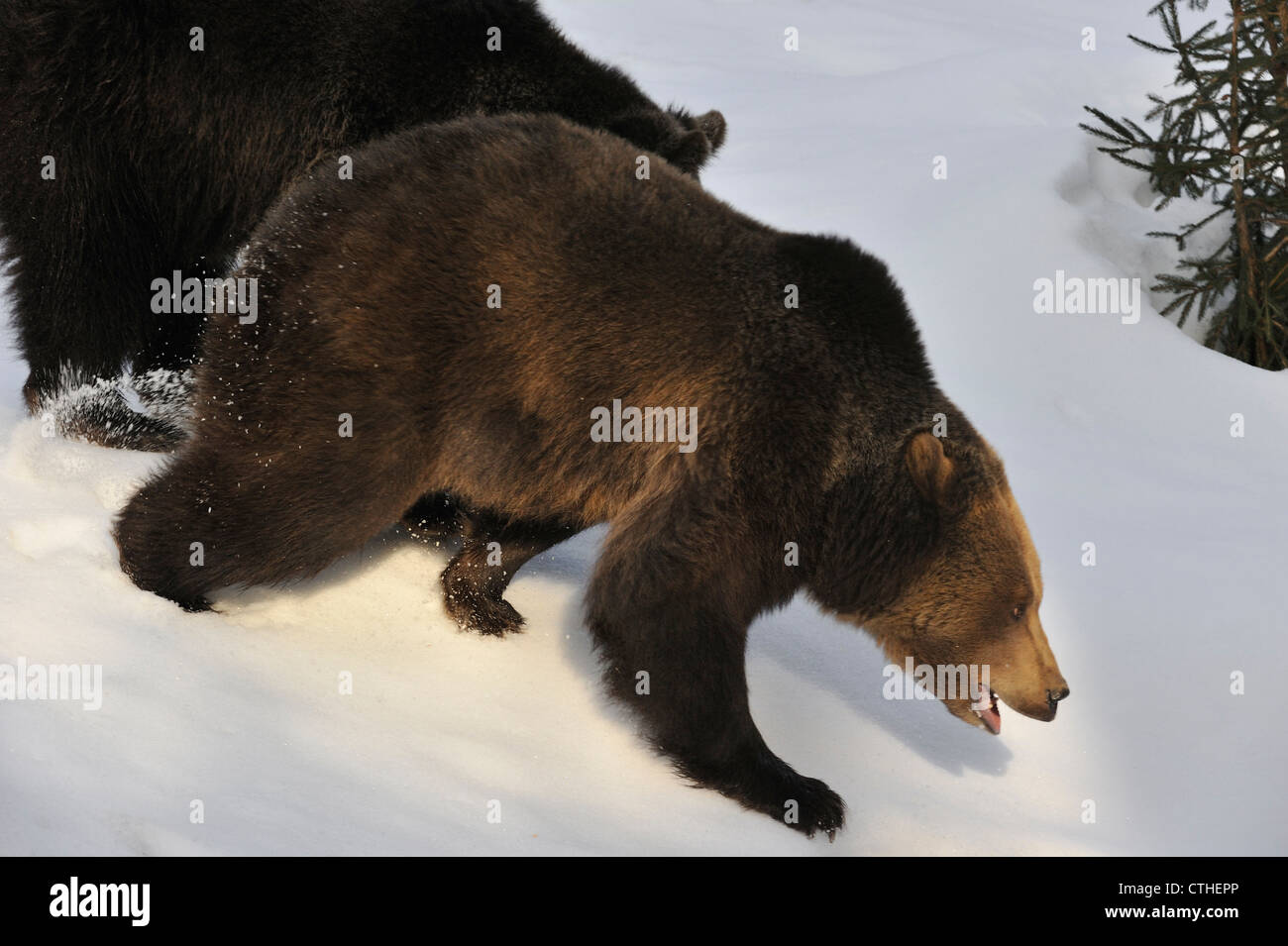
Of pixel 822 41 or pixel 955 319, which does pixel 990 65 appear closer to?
pixel 822 41

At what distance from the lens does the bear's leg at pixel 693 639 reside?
4.72 m

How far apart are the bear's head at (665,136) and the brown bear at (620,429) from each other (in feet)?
5.19

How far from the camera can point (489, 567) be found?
5742 mm

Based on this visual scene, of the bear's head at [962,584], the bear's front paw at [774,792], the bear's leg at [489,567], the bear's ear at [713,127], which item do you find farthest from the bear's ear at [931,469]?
the bear's ear at [713,127]

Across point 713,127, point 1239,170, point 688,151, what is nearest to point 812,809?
point 688,151

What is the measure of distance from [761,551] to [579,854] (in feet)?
4.01

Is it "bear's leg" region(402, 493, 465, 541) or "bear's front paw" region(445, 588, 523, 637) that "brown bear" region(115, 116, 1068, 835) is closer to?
"bear's front paw" region(445, 588, 523, 637)

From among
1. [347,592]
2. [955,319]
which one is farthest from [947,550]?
[955,319]

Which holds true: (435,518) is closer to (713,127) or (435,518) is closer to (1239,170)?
(713,127)

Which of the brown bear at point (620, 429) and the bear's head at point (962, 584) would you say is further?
the bear's head at point (962, 584)

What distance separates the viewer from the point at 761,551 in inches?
189

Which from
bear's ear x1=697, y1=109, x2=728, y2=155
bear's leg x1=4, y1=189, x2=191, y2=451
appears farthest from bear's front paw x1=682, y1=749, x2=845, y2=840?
bear's ear x1=697, y1=109, x2=728, y2=155

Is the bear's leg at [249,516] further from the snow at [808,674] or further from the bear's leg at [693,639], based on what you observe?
the bear's leg at [693,639]

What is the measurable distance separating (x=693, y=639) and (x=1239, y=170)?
7060 mm
